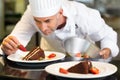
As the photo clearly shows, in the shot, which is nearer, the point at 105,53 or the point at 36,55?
the point at 36,55

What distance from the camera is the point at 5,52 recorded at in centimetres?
122

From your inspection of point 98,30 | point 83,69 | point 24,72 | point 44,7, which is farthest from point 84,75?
point 98,30

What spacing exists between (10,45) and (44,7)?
0.22m

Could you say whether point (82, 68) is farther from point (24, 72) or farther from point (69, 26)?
point (69, 26)

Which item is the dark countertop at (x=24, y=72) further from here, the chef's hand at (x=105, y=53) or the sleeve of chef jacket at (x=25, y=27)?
the sleeve of chef jacket at (x=25, y=27)

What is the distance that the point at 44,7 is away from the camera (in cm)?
125

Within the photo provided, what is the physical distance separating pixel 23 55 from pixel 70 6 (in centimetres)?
44

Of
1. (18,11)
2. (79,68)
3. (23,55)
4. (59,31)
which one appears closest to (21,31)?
(59,31)

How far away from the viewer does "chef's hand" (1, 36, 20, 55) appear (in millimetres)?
1154

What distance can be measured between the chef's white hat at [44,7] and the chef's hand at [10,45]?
13cm

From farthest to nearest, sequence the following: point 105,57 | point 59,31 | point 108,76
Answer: point 59,31, point 105,57, point 108,76

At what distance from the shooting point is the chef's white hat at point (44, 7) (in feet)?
3.93

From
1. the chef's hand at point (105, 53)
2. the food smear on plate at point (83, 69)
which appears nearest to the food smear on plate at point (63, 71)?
the food smear on plate at point (83, 69)

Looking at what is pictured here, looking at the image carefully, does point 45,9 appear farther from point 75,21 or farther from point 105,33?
point 105,33
